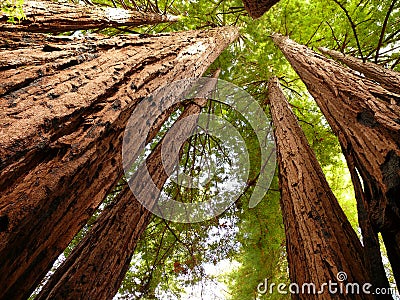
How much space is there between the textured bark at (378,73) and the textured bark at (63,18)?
12.7 ft

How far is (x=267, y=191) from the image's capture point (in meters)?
5.43

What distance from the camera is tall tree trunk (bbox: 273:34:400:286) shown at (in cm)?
130

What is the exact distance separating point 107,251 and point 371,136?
2338mm

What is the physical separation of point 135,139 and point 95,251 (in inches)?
49.7

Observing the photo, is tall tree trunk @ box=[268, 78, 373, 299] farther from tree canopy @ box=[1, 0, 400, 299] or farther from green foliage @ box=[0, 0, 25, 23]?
green foliage @ box=[0, 0, 25, 23]

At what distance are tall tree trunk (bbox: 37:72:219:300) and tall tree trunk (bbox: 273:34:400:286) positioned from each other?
2136 millimetres

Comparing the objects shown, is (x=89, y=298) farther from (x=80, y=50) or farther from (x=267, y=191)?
(x=267, y=191)

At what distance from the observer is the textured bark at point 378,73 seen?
328 cm

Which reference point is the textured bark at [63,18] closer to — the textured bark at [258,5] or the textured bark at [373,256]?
Result: the textured bark at [258,5]

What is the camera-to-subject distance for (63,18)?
3.95 m

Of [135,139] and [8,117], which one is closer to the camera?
[8,117]

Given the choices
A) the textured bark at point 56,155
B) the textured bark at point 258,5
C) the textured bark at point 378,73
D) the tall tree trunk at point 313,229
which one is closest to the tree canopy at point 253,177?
the textured bark at point 378,73

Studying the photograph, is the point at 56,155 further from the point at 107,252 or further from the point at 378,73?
the point at 378,73

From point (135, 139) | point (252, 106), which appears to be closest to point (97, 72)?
point (135, 139)
